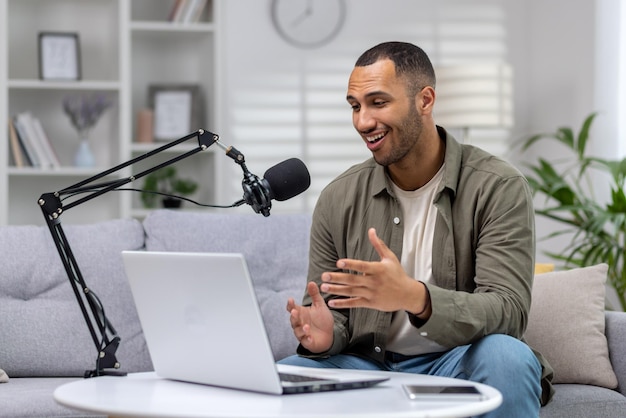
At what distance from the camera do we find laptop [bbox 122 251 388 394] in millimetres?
1382

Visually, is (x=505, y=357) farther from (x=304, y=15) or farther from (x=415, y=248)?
(x=304, y=15)

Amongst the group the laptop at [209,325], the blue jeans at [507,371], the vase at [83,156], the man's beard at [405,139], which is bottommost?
the blue jeans at [507,371]

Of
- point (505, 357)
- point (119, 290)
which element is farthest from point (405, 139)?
point (119, 290)

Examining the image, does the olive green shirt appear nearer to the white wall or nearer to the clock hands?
the white wall

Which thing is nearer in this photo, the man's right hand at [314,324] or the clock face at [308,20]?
the man's right hand at [314,324]

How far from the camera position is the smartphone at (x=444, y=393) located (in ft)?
4.56

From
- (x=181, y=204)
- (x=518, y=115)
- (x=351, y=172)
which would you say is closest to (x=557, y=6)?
(x=518, y=115)

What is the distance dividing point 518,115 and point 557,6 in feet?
1.86

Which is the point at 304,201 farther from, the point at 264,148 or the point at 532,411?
the point at 532,411

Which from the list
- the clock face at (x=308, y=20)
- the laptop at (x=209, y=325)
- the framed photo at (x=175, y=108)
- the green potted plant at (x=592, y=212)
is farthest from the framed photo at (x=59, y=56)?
the laptop at (x=209, y=325)

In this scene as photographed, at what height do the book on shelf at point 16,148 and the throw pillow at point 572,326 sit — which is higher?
the book on shelf at point 16,148

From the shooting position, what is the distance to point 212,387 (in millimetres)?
1556

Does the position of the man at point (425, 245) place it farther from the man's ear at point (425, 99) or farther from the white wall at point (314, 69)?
the white wall at point (314, 69)

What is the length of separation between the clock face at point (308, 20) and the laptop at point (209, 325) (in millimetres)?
3108
